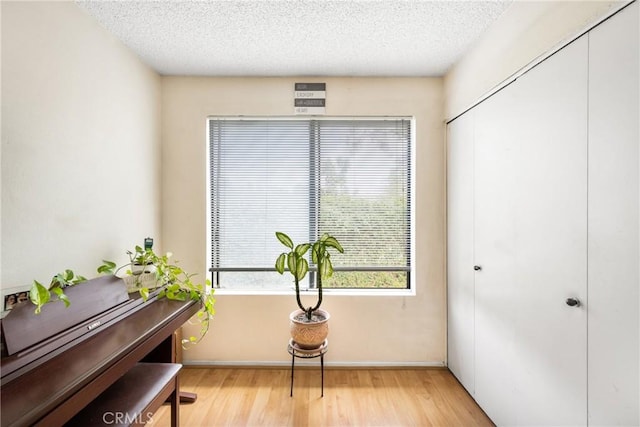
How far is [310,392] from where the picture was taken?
2.06 meters

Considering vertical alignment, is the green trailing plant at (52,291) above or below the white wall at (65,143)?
below

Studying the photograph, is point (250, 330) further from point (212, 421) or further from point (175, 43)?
point (175, 43)

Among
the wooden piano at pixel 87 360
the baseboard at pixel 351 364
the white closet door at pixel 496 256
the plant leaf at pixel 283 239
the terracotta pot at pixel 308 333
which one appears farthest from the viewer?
the baseboard at pixel 351 364

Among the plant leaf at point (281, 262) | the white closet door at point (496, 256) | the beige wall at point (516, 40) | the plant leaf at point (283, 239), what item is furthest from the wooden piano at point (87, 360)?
the beige wall at point (516, 40)

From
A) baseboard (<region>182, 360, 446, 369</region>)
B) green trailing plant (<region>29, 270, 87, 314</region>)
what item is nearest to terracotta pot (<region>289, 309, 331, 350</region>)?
baseboard (<region>182, 360, 446, 369</region>)

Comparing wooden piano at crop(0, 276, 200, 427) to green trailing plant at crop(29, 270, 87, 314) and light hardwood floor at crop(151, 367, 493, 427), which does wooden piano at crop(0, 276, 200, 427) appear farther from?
light hardwood floor at crop(151, 367, 493, 427)

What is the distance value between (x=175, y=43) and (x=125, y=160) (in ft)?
2.90

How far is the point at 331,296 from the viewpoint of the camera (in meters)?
2.39

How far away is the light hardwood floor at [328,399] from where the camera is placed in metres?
1.79

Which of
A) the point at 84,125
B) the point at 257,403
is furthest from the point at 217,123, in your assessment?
→ the point at 257,403

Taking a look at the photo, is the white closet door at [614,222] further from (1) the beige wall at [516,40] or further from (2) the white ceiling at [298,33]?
(2) the white ceiling at [298,33]

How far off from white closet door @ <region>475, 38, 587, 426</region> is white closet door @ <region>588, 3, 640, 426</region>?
4 centimetres

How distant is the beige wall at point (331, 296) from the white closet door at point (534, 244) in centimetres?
53

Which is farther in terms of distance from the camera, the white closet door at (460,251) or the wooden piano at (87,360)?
the white closet door at (460,251)
